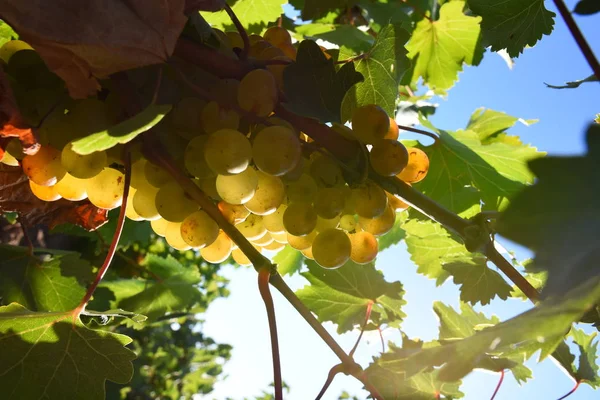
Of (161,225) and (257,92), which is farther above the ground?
(257,92)

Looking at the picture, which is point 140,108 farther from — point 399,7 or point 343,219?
point 399,7

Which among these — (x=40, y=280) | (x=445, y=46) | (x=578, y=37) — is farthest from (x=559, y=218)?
(x=445, y=46)

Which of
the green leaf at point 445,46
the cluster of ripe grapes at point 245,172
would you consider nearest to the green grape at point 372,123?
the cluster of ripe grapes at point 245,172

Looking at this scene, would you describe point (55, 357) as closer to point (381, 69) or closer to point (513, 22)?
point (381, 69)

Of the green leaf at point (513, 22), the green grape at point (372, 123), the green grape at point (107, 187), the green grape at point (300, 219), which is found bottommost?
the green grape at point (107, 187)

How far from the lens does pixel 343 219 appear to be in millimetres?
640

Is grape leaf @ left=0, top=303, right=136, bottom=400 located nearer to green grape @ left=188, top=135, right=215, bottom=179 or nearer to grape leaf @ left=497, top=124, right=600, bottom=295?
green grape @ left=188, top=135, right=215, bottom=179

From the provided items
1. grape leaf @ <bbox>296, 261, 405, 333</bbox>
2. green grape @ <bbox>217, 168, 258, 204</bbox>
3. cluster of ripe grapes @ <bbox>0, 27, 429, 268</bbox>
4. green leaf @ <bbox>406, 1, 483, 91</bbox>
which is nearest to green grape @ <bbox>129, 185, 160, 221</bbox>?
cluster of ripe grapes @ <bbox>0, 27, 429, 268</bbox>

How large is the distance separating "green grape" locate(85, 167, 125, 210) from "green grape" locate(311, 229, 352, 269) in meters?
0.23

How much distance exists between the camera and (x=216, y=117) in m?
0.52

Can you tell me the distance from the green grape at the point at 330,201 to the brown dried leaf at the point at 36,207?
32 centimetres

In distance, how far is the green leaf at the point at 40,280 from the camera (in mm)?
977

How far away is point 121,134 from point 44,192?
273 mm

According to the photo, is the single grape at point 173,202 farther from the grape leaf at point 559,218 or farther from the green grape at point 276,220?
the grape leaf at point 559,218
